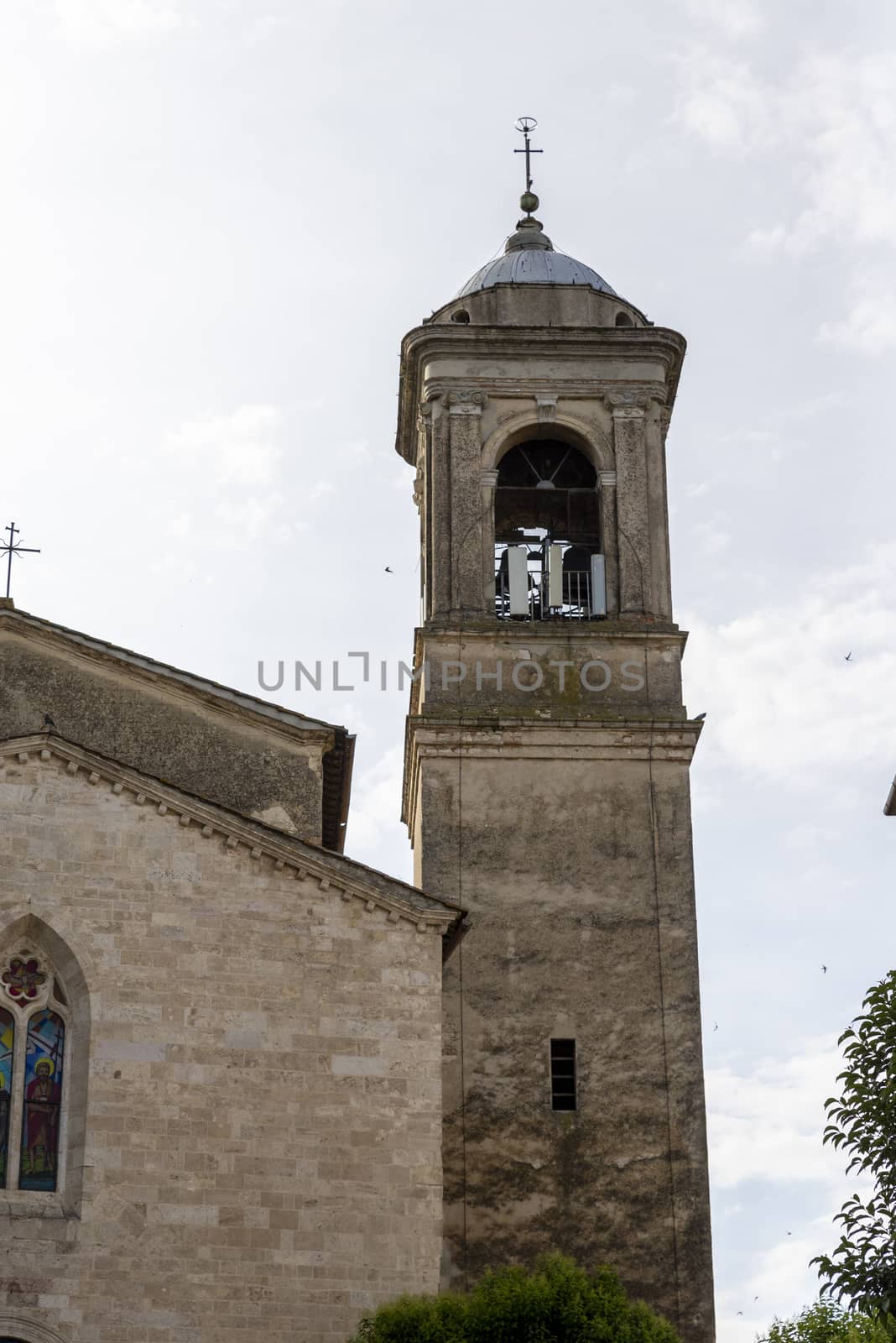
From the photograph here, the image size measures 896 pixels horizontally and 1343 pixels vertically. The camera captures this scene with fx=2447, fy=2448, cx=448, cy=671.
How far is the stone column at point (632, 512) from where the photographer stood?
27.1 m

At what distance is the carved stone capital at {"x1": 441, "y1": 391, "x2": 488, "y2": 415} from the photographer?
27.9 metres

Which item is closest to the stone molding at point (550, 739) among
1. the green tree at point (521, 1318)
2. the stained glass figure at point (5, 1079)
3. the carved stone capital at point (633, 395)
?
the carved stone capital at point (633, 395)

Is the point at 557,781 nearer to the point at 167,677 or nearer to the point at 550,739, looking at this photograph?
the point at 550,739

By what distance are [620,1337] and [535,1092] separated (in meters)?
5.90

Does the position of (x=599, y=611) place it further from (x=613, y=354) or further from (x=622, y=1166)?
(x=622, y=1166)

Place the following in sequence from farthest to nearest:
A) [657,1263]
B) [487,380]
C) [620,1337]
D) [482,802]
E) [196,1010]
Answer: [487,380]
[482,802]
[657,1263]
[196,1010]
[620,1337]

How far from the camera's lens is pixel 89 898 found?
2070 centimetres

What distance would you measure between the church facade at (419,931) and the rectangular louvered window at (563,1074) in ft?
0.11

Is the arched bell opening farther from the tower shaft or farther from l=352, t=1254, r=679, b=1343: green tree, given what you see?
l=352, t=1254, r=679, b=1343: green tree

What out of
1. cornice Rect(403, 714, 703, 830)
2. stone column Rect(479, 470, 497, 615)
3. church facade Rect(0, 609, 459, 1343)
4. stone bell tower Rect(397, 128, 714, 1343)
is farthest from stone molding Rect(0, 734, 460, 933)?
stone column Rect(479, 470, 497, 615)

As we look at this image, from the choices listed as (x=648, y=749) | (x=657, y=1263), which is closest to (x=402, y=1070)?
(x=657, y=1263)

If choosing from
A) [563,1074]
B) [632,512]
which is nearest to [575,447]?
[632,512]

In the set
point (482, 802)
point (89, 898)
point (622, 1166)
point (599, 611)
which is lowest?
point (622, 1166)

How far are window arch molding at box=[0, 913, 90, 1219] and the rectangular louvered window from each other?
19.9 ft
